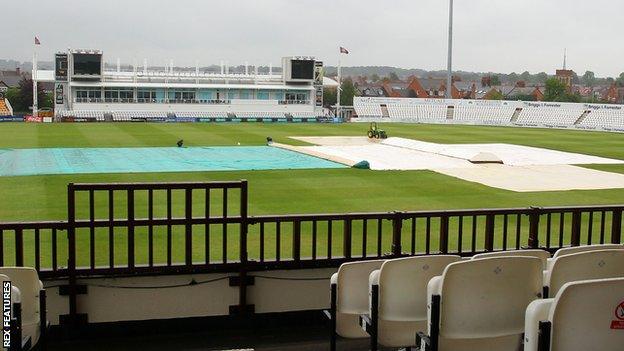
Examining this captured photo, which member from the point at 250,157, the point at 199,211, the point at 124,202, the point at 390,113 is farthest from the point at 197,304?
the point at 390,113

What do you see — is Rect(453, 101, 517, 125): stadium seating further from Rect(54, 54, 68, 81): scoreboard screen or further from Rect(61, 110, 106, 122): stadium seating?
Rect(54, 54, 68, 81): scoreboard screen

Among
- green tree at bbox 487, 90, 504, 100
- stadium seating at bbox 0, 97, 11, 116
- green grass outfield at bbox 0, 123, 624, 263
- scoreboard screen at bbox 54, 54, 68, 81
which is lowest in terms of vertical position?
green grass outfield at bbox 0, 123, 624, 263

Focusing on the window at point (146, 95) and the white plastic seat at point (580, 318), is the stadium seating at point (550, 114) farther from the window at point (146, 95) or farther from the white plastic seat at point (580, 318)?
the white plastic seat at point (580, 318)

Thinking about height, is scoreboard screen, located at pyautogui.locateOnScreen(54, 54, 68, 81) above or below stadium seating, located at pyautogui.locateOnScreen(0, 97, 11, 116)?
above

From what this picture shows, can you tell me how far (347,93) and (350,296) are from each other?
349 feet

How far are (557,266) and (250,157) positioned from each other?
21770 millimetres

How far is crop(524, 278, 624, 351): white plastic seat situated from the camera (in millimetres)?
3373

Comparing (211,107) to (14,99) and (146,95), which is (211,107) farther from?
(14,99)

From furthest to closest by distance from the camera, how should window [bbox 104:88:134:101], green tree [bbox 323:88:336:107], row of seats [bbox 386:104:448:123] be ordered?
green tree [bbox 323:88:336:107], window [bbox 104:88:134:101], row of seats [bbox 386:104:448:123]

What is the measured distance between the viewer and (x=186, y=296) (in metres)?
6.38

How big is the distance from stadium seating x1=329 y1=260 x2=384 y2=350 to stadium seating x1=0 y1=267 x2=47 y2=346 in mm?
1800

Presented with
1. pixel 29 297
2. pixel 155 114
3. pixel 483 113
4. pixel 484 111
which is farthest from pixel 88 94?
pixel 29 297

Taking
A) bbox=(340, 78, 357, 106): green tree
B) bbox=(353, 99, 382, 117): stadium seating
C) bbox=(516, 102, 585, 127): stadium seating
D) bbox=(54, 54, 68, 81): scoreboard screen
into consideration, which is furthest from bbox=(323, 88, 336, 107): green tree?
bbox=(54, 54, 68, 81): scoreboard screen

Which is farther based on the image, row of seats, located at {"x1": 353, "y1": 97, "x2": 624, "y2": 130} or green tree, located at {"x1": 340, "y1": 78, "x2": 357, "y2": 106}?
green tree, located at {"x1": 340, "y1": 78, "x2": 357, "y2": 106}
